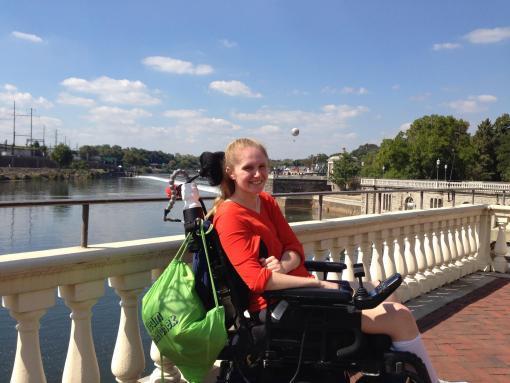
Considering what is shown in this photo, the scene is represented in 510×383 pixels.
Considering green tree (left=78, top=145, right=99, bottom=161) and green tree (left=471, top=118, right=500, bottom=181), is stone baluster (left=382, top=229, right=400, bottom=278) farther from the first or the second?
green tree (left=78, top=145, right=99, bottom=161)

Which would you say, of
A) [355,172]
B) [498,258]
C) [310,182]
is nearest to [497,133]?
[355,172]

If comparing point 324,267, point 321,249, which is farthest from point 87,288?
point 321,249

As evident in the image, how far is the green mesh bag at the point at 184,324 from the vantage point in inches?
72.0

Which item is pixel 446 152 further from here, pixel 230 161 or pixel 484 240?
pixel 230 161

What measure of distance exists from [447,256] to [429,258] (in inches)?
21.7

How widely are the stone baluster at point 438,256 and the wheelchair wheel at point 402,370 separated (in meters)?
3.47

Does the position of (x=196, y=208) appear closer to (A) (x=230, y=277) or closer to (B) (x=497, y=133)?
(A) (x=230, y=277)

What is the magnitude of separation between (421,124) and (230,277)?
74754mm

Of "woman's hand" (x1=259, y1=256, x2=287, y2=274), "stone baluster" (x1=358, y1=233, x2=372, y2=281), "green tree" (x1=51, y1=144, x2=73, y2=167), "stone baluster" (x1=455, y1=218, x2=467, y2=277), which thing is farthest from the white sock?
"green tree" (x1=51, y1=144, x2=73, y2=167)

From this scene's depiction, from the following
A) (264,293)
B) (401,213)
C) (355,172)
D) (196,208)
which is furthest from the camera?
(355,172)

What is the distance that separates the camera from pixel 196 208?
7.07 feet

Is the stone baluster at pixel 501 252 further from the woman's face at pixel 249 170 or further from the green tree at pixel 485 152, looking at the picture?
the green tree at pixel 485 152

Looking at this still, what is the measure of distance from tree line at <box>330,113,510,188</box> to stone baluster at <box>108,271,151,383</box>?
63698 millimetres

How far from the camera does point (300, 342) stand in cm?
196
